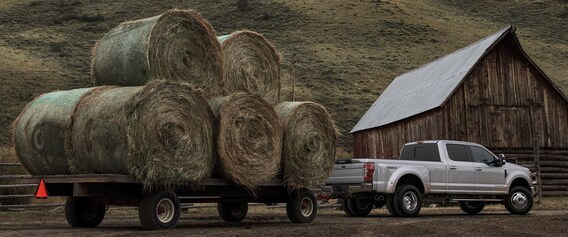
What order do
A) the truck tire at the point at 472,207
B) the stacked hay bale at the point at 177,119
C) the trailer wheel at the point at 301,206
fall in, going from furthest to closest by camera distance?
the truck tire at the point at 472,207, the trailer wheel at the point at 301,206, the stacked hay bale at the point at 177,119

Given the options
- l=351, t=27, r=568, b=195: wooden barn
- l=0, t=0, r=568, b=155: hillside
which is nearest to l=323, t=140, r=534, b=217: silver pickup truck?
l=351, t=27, r=568, b=195: wooden barn

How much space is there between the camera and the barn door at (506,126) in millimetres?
28250

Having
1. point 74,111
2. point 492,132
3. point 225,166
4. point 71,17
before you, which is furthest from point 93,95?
point 71,17

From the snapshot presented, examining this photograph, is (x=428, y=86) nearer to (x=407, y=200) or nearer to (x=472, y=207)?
(x=472, y=207)

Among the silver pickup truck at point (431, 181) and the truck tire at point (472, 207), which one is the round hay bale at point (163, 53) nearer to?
the silver pickup truck at point (431, 181)

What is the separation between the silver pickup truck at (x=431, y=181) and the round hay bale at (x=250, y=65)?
3509 millimetres

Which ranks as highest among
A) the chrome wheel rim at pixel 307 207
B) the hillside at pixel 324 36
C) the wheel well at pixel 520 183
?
the hillside at pixel 324 36

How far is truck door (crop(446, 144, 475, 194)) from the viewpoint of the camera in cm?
1862

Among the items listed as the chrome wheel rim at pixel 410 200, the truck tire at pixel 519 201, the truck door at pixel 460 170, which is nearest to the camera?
the chrome wheel rim at pixel 410 200

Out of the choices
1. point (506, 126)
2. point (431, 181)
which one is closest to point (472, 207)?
point (431, 181)

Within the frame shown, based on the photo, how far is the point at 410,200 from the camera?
58.5 ft

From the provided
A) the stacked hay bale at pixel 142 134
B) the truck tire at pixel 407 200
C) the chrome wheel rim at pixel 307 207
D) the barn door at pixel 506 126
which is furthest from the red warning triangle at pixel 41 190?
the barn door at pixel 506 126

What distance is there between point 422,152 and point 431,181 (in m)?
1.22

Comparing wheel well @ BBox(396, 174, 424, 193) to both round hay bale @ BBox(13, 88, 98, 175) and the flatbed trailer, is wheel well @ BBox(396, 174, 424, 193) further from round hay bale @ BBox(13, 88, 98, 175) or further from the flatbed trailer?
round hay bale @ BBox(13, 88, 98, 175)
